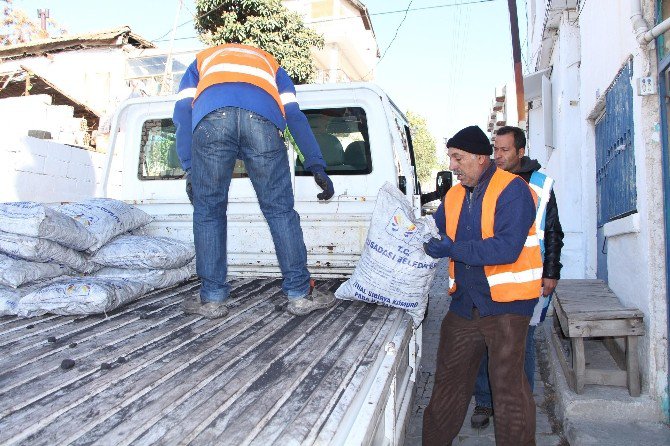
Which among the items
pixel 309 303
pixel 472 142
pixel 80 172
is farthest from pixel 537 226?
pixel 80 172

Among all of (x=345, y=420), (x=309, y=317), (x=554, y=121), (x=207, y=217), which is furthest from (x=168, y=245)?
(x=554, y=121)

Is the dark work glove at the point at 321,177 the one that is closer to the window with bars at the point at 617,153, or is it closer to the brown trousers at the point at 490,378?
the brown trousers at the point at 490,378

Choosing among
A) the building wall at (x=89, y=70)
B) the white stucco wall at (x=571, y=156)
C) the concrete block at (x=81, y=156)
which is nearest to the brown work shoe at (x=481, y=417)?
the white stucco wall at (x=571, y=156)

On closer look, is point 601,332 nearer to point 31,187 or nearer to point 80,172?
point 31,187

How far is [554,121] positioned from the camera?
9.33 meters

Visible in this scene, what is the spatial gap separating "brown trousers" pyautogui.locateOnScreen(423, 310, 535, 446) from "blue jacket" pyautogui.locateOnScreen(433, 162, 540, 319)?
59mm

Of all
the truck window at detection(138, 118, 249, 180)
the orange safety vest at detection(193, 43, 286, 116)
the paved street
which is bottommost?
the paved street

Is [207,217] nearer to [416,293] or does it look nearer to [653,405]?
[416,293]

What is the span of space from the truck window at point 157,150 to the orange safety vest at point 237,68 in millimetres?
1219

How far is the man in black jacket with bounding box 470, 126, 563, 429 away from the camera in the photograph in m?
3.40

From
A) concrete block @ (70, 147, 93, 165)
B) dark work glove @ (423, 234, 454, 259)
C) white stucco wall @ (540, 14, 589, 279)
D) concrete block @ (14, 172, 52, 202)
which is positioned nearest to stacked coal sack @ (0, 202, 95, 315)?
dark work glove @ (423, 234, 454, 259)

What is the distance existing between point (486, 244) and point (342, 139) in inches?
67.1

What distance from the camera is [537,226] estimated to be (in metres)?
3.34

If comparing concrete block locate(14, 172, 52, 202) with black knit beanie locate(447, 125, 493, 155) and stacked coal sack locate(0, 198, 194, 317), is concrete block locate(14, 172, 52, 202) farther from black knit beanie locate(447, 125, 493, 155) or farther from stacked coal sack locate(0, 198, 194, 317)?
black knit beanie locate(447, 125, 493, 155)
